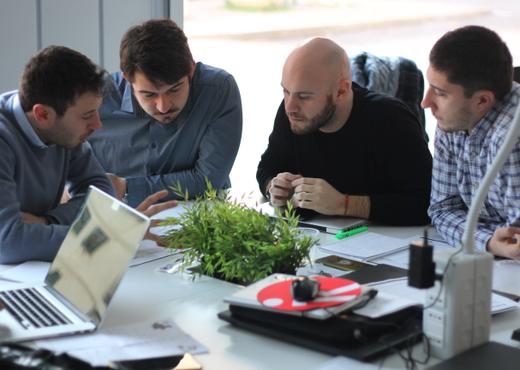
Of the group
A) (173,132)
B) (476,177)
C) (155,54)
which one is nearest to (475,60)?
(476,177)

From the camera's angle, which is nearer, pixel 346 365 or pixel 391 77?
pixel 346 365

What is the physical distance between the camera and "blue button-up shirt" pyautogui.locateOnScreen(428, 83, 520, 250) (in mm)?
2248

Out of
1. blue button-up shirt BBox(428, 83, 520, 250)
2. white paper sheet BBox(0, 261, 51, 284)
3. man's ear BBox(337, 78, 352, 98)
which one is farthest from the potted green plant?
man's ear BBox(337, 78, 352, 98)

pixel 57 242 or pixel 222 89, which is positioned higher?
pixel 222 89

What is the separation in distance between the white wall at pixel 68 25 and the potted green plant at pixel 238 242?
1.58 m

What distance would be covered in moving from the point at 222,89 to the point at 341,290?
1403mm

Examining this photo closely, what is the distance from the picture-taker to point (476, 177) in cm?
238

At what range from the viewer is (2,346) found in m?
1.15

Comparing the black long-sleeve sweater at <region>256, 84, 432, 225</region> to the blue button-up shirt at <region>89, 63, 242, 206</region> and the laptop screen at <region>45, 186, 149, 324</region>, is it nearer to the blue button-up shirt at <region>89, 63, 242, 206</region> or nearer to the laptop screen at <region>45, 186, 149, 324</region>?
the blue button-up shirt at <region>89, 63, 242, 206</region>

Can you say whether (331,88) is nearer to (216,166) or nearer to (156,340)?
(216,166)

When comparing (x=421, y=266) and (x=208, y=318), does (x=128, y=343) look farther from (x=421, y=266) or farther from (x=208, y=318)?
(x=421, y=266)

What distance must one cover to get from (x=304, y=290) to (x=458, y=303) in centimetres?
29

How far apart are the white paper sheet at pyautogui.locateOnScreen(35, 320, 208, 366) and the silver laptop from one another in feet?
0.11

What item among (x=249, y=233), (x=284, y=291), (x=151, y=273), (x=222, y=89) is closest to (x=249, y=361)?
(x=284, y=291)
